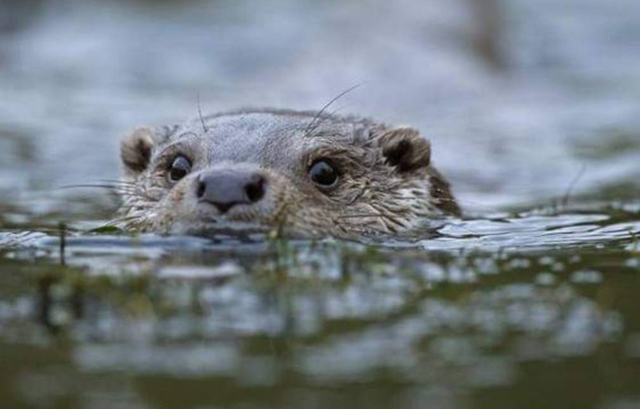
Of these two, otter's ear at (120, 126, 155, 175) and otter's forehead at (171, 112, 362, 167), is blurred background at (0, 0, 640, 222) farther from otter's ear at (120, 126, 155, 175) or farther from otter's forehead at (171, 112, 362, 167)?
otter's forehead at (171, 112, 362, 167)

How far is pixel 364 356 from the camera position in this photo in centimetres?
392

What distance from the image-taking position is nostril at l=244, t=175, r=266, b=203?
4.99 m

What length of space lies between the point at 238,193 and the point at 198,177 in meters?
0.19

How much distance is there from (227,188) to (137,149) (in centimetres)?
198

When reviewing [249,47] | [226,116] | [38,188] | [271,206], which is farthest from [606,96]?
[271,206]

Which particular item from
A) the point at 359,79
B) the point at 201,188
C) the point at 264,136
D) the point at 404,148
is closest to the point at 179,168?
the point at 264,136

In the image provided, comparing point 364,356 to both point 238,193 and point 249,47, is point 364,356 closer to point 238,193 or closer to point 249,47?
point 238,193

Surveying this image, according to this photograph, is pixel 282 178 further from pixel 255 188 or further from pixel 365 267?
pixel 365 267

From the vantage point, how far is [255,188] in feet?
16.4

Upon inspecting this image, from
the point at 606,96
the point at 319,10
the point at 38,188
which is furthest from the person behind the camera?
the point at 319,10

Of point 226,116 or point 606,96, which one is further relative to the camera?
point 606,96

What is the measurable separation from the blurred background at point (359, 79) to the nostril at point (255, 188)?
104 inches

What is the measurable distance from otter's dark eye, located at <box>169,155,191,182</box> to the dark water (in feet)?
1.39

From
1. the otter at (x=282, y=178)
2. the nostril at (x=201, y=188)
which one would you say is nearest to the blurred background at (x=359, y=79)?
the otter at (x=282, y=178)
